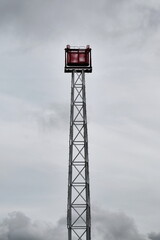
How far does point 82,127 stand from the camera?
308ft

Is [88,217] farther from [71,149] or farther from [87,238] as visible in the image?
[71,149]

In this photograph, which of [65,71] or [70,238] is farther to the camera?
[65,71]

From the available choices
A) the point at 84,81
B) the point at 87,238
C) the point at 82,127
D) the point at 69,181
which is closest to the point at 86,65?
the point at 84,81

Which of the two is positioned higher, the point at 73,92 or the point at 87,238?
the point at 73,92

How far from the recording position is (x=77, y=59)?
94.5 meters

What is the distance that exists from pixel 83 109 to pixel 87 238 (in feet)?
51.9

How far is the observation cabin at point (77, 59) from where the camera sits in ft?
309

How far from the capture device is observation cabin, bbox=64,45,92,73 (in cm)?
9425

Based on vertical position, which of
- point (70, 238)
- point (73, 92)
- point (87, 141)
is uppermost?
point (73, 92)

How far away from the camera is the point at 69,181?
91250 mm

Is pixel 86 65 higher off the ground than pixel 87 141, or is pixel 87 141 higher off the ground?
pixel 86 65

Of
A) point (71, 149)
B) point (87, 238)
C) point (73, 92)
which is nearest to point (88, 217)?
point (87, 238)

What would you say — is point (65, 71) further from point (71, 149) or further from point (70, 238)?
point (70, 238)

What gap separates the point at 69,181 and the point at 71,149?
396 centimetres
